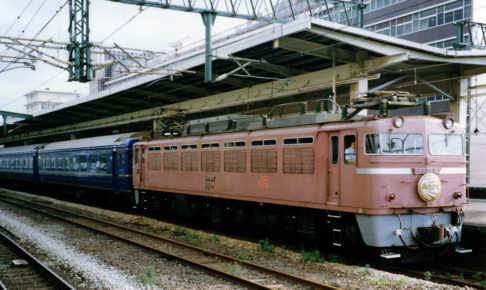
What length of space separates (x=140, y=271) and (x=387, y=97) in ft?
22.3

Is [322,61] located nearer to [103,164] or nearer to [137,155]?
[137,155]

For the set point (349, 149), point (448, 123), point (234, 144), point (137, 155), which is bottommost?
point (137, 155)

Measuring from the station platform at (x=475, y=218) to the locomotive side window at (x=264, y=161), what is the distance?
5.07m

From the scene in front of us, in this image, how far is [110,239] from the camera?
14102 millimetres

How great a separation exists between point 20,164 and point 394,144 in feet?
112

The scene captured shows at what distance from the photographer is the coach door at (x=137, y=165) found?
20.4 meters

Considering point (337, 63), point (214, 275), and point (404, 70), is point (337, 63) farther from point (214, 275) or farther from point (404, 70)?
point (214, 275)

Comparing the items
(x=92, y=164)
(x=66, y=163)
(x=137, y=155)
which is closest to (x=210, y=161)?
(x=137, y=155)

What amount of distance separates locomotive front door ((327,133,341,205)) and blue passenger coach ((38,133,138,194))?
40.7 ft

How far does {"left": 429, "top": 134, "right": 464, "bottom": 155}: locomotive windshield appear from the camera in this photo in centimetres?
1074

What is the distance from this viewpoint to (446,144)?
11.0 meters

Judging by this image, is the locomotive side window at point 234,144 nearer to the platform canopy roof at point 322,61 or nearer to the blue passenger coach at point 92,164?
the platform canopy roof at point 322,61

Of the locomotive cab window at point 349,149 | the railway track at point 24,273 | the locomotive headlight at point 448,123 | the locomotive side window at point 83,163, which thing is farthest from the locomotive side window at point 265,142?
the locomotive side window at point 83,163

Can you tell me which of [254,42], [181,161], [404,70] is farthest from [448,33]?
[181,161]
